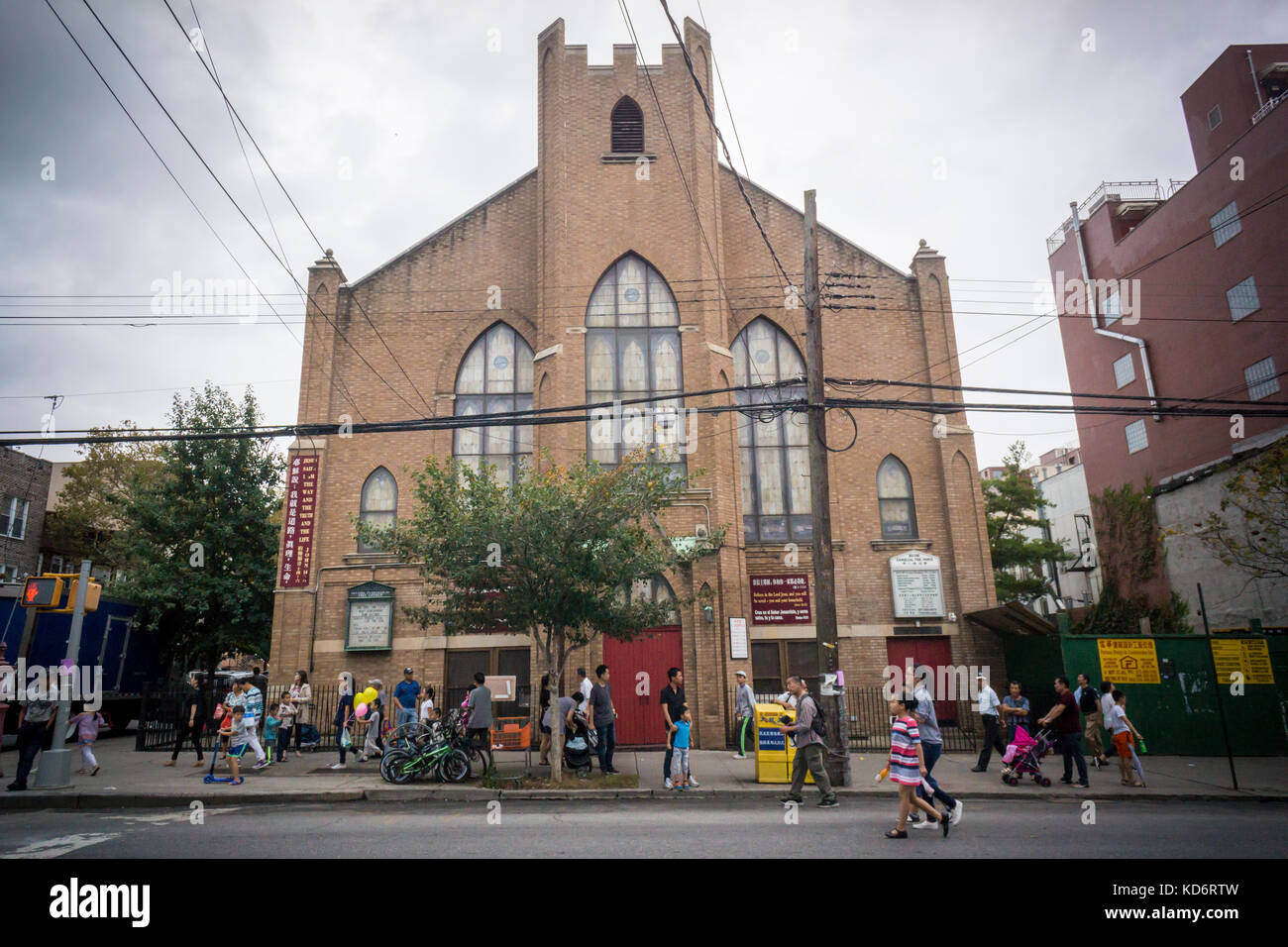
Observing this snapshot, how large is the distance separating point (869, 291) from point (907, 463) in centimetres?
478

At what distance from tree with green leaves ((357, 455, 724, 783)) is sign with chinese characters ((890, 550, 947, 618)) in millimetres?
7942

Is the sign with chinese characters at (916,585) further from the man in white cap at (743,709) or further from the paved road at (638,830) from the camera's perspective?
the paved road at (638,830)

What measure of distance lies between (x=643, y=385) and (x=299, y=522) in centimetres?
919

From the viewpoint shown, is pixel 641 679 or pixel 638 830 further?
pixel 641 679

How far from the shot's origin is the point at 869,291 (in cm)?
2125

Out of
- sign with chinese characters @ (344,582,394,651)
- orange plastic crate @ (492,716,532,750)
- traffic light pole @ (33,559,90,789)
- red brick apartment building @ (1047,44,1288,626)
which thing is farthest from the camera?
red brick apartment building @ (1047,44,1288,626)

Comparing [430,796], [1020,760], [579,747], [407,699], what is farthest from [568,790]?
[1020,760]

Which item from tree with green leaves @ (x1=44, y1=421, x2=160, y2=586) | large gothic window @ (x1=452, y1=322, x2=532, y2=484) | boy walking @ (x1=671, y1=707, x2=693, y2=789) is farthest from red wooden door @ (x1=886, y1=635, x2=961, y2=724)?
tree with green leaves @ (x1=44, y1=421, x2=160, y2=586)

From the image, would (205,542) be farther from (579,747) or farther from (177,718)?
(579,747)

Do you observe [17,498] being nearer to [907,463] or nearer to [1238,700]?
[907,463]

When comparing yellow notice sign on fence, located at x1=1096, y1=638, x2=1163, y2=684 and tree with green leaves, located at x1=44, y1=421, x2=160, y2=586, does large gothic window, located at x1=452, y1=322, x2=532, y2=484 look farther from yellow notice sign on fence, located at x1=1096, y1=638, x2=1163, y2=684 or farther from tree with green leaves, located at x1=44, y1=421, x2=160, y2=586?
tree with green leaves, located at x1=44, y1=421, x2=160, y2=586

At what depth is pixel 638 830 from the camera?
8938mm

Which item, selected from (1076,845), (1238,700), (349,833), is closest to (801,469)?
(1238,700)

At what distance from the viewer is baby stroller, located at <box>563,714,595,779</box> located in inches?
541
